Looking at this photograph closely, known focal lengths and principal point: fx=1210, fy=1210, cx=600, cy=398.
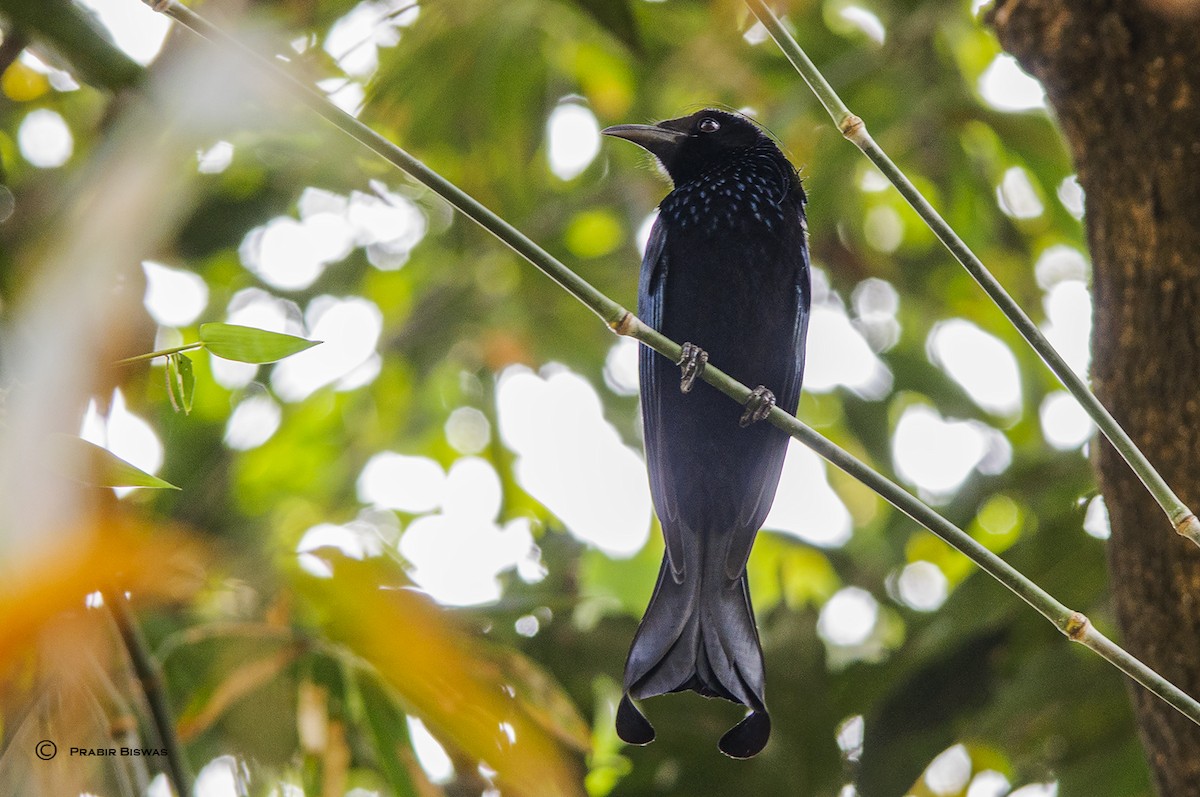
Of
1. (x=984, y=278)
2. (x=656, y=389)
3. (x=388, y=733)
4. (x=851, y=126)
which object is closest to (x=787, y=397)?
(x=656, y=389)

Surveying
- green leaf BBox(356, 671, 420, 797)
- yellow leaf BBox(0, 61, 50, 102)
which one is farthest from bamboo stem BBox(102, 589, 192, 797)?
yellow leaf BBox(0, 61, 50, 102)

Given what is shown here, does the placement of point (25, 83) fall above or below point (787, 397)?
above

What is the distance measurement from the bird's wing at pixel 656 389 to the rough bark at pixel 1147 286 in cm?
96

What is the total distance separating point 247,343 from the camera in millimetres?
1703

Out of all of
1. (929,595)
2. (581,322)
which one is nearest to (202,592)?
(581,322)

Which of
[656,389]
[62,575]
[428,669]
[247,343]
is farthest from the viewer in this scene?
Answer: [656,389]

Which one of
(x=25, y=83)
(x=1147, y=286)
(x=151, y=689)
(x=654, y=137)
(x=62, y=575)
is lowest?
(x=151, y=689)

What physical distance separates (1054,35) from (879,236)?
3.07 metres

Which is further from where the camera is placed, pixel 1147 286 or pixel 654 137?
pixel 654 137

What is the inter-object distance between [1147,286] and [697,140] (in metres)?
1.34

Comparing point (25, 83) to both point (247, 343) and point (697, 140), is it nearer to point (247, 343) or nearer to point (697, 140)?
point (697, 140)

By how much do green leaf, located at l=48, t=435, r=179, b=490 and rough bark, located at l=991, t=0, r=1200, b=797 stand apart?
1.96 m

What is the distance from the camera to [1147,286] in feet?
8.59

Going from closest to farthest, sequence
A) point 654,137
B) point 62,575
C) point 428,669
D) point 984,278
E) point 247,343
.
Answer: point 984,278 < point 247,343 < point 62,575 < point 428,669 < point 654,137
